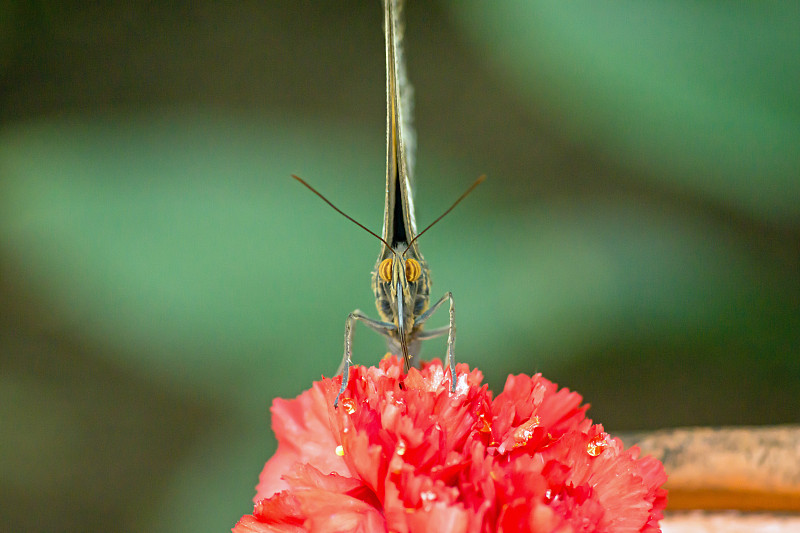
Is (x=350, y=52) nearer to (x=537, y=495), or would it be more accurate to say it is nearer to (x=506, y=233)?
(x=506, y=233)

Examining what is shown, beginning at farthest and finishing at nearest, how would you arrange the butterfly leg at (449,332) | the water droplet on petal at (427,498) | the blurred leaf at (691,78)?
the blurred leaf at (691,78) < the butterfly leg at (449,332) < the water droplet on petal at (427,498)

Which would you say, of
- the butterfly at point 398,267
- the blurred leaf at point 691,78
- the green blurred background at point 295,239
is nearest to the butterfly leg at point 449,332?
the butterfly at point 398,267

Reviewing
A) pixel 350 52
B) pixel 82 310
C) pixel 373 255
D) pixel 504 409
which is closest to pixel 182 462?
pixel 82 310

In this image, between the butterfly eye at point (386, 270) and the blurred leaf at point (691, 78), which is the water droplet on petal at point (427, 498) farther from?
the blurred leaf at point (691, 78)

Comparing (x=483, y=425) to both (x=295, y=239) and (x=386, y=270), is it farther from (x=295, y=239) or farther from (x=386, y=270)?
(x=295, y=239)

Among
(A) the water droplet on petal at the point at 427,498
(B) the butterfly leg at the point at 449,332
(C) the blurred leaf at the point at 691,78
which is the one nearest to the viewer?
(A) the water droplet on petal at the point at 427,498
